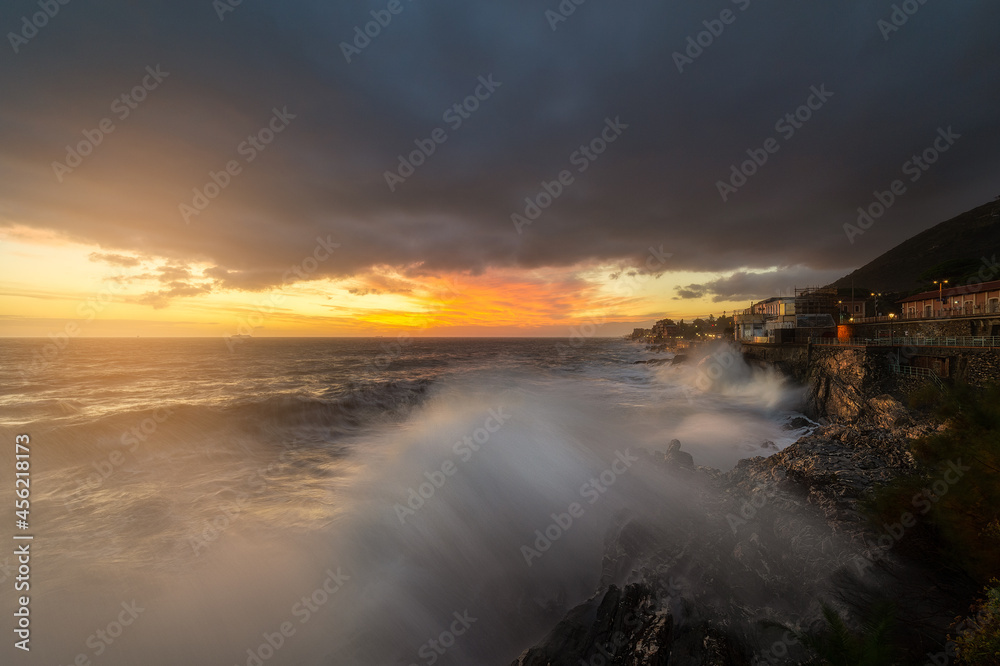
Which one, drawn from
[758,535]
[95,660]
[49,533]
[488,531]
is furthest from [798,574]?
[49,533]

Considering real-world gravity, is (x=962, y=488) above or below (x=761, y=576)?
above

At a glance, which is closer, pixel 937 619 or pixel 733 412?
pixel 937 619

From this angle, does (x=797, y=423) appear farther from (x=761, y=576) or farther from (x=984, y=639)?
(x=984, y=639)

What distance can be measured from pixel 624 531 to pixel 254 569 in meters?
11.1

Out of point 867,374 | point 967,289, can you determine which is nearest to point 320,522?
point 867,374

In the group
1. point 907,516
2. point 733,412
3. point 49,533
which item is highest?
point 907,516

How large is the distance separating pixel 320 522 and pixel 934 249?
703 feet

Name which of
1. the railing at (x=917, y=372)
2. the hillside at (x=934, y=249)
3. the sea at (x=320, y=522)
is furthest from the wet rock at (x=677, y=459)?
the hillside at (x=934, y=249)

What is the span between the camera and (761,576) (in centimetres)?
795

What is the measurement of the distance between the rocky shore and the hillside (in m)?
142

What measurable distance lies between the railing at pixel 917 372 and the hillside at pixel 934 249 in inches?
4663

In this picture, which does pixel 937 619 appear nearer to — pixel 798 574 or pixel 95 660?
pixel 798 574

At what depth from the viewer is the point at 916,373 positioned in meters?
24.2

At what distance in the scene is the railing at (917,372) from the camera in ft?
71.7
